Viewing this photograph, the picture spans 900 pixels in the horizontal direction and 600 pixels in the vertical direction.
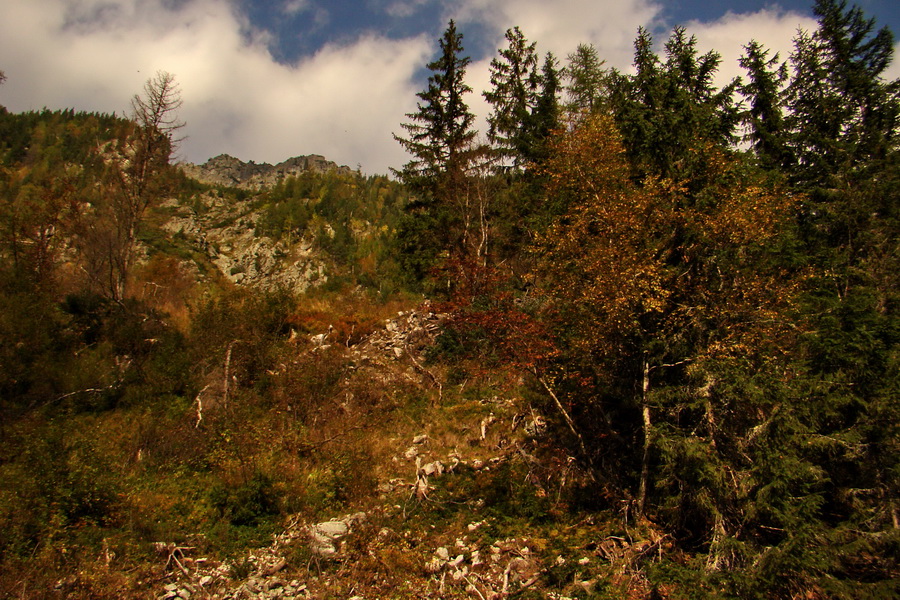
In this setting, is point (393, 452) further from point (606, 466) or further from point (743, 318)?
point (743, 318)

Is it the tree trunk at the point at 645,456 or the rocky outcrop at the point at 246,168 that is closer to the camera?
the tree trunk at the point at 645,456

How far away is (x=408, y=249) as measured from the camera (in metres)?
19.8

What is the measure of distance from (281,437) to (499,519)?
15.7 feet

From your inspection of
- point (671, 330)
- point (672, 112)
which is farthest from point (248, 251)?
point (671, 330)

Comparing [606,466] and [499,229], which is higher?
[499,229]

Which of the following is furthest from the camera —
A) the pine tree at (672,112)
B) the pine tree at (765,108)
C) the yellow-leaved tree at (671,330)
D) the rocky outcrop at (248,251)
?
the rocky outcrop at (248,251)

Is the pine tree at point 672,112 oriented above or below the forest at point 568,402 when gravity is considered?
above

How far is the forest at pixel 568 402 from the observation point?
5445 millimetres

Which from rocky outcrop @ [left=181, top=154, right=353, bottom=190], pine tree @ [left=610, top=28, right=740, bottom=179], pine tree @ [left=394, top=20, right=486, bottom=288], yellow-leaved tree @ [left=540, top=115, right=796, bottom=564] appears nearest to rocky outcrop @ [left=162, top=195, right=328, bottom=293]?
pine tree @ [left=394, top=20, right=486, bottom=288]

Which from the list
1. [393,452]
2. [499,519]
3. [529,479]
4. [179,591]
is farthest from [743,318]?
[179,591]

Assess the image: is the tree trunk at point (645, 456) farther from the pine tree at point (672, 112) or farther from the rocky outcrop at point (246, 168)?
the rocky outcrop at point (246, 168)

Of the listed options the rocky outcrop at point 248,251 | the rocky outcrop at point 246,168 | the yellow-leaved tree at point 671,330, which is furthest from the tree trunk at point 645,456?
the rocky outcrop at point 246,168

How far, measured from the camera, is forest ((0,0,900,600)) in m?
5.45

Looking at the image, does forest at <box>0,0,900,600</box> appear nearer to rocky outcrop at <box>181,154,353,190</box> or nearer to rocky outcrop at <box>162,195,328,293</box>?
rocky outcrop at <box>162,195,328,293</box>
